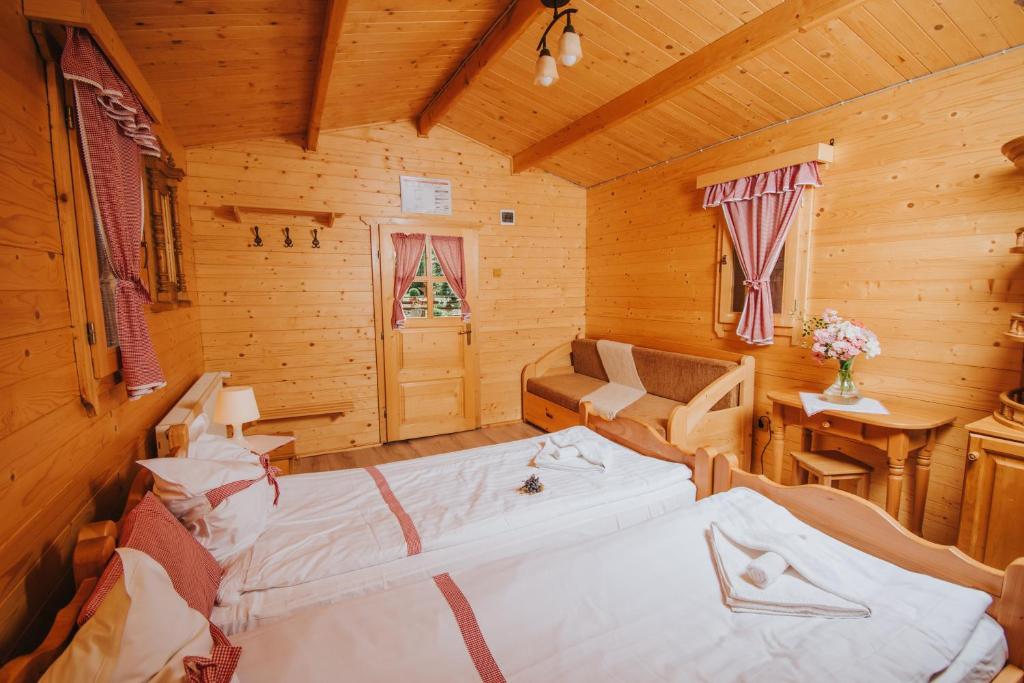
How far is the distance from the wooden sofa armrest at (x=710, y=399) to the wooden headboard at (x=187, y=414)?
2595mm

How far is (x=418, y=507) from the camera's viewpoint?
1.90 meters

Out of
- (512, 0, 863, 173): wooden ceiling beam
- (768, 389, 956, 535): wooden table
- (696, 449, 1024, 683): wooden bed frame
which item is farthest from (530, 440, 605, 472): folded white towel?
(512, 0, 863, 173): wooden ceiling beam

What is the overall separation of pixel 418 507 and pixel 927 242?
9.41 ft

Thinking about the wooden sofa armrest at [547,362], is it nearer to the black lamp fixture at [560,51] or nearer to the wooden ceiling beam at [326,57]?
the wooden ceiling beam at [326,57]

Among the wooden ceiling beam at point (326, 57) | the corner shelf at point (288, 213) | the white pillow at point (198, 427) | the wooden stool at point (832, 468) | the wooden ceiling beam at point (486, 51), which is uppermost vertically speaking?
the wooden ceiling beam at point (486, 51)

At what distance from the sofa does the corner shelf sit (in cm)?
228

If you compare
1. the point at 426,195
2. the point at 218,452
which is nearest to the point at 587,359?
the point at 426,195

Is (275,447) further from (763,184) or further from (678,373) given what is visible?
(763,184)

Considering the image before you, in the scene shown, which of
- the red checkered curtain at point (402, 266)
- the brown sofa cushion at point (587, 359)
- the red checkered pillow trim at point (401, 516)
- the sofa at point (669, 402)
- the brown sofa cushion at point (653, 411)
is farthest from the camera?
the brown sofa cushion at point (587, 359)

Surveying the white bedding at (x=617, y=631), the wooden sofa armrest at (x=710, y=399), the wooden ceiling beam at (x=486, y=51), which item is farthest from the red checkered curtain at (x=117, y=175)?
the wooden sofa armrest at (x=710, y=399)

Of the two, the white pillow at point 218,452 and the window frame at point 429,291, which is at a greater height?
the window frame at point 429,291

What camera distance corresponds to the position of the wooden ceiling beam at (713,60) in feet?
6.67

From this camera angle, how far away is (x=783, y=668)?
1.05 metres

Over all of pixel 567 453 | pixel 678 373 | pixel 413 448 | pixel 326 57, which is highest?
pixel 326 57
